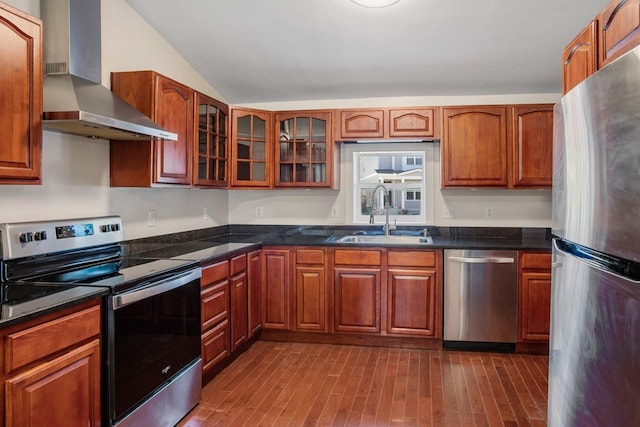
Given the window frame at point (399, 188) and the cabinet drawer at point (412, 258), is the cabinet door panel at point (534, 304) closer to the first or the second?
the cabinet drawer at point (412, 258)

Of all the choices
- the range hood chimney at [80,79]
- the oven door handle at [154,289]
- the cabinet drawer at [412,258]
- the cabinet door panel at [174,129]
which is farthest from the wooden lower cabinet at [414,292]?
the range hood chimney at [80,79]

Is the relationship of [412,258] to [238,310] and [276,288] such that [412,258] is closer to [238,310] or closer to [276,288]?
[276,288]

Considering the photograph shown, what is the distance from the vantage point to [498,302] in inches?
137

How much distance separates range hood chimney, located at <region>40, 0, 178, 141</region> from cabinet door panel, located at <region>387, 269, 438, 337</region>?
6.86ft

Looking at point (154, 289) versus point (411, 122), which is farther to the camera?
point (411, 122)

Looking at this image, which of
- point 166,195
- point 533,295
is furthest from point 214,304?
point 533,295

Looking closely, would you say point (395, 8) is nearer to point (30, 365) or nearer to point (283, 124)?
point (283, 124)

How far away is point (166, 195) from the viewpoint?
342cm

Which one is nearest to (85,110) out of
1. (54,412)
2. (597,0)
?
(54,412)

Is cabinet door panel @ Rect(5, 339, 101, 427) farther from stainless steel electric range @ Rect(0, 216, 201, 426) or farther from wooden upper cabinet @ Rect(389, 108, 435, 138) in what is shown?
wooden upper cabinet @ Rect(389, 108, 435, 138)

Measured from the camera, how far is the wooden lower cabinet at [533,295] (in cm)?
344

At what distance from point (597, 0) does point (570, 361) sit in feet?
7.61

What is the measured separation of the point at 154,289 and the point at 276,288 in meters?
1.68

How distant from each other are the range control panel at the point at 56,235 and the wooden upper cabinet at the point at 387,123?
2.10 m
